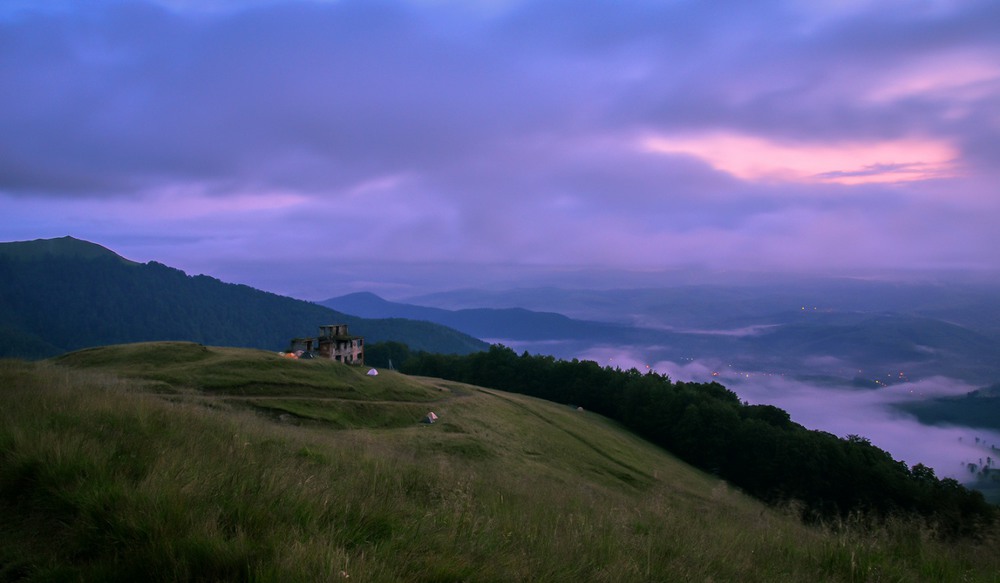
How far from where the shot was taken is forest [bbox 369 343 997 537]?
5022 cm

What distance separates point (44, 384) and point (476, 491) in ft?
26.2

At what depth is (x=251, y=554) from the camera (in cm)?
330

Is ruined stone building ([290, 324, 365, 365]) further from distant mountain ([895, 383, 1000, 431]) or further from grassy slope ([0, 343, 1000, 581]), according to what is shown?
distant mountain ([895, 383, 1000, 431])

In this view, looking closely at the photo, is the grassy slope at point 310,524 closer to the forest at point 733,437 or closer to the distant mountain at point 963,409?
the forest at point 733,437

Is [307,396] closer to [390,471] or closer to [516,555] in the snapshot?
[390,471]

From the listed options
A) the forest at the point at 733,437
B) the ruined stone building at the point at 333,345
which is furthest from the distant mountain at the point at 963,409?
the ruined stone building at the point at 333,345

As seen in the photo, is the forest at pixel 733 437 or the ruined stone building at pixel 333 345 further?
the ruined stone building at pixel 333 345

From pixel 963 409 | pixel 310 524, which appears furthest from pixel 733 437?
pixel 963 409

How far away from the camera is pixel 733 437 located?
6028 centimetres

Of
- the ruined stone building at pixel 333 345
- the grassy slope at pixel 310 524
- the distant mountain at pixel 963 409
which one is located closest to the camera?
the grassy slope at pixel 310 524

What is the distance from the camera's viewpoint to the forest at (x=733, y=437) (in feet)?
165

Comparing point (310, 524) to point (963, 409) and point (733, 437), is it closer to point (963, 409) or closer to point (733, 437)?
point (733, 437)

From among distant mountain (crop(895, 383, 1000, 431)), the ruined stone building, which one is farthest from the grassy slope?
distant mountain (crop(895, 383, 1000, 431))

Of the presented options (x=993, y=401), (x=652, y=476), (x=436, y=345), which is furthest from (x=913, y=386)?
(x=652, y=476)
